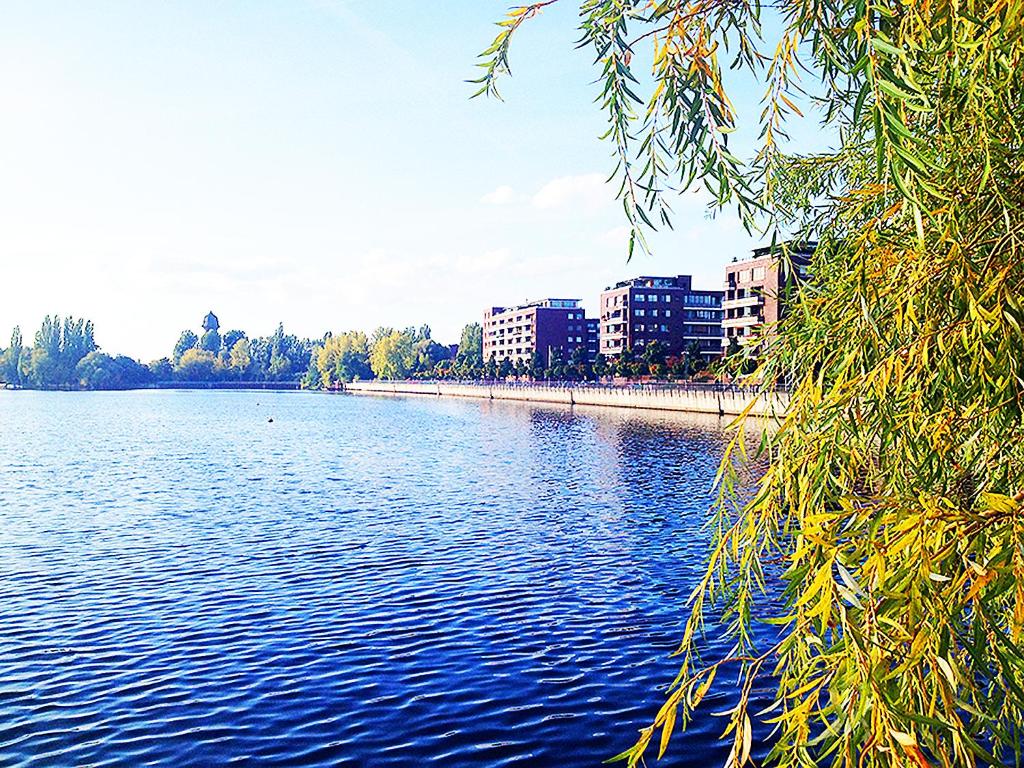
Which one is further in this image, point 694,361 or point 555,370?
point 555,370

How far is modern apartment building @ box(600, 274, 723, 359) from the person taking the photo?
17575cm

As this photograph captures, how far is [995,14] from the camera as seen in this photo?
426 centimetres

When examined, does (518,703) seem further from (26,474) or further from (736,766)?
(26,474)

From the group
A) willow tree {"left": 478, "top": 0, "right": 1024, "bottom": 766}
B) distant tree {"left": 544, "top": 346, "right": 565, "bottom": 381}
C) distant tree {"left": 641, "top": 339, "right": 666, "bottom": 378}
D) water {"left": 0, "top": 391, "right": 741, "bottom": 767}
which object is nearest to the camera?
willow tree {"left": 478, "top": 0, "right": 1024, "bottom": 766}

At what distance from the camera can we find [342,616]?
67.4 feet

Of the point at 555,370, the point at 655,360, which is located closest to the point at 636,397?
the point at 655,360

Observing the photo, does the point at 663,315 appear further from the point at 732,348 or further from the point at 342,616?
the point at 342,616

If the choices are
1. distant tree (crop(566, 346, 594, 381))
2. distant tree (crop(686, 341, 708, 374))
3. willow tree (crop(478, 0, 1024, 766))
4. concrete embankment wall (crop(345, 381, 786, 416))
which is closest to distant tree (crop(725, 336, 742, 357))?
willow tree (crop(478, 0, 1024, 766))

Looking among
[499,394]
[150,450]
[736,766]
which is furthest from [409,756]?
[499,394]

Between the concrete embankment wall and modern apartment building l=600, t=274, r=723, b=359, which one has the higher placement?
modern apartment building l=600, t=274, r=723, b=359

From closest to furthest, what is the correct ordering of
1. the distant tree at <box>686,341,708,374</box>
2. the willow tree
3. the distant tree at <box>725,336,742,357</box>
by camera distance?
the willow tree < the distant tree at <box>725,336,742,357</box> < the distant tree at <box>686,341,708,374</box>

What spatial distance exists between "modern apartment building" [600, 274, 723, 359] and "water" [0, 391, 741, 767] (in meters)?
131

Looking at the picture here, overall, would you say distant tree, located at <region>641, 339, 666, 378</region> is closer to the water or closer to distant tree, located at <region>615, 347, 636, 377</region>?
distant tree, located at <region>615, 347, 636, 377</region>

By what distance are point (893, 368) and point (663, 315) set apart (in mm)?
175494
